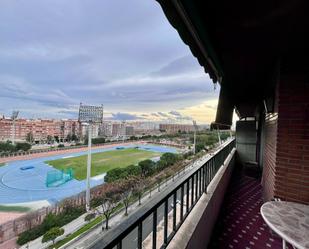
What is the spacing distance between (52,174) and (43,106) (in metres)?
35.3

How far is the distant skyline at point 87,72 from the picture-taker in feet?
9.32

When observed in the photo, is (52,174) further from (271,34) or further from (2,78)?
(271,34)

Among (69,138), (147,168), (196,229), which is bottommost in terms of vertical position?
(147,168)

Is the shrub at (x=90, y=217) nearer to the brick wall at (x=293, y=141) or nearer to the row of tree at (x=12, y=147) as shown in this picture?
the brick wall at (x=293, y=141)

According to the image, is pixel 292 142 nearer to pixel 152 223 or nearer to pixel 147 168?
pixel 152 223

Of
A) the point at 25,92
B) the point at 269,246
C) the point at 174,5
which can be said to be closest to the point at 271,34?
the point at 174,5

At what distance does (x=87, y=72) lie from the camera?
34.7 m

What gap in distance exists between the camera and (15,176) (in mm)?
26797

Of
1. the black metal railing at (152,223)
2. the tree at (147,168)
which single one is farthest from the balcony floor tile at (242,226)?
the tree at (147,168)

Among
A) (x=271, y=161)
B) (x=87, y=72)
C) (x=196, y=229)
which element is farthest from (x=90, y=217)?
(x=87, y=72)

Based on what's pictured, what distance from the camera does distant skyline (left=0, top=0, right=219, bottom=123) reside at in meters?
2.84

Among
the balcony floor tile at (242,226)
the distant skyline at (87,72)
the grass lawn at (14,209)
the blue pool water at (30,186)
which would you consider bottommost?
the grass lawn at (14,209)

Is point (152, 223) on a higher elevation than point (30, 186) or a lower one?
higher

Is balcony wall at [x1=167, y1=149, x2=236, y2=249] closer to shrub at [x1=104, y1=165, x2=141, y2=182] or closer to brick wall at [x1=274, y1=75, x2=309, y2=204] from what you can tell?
brick wall at [x1=274, y1=75, x2=309, y2=204]
